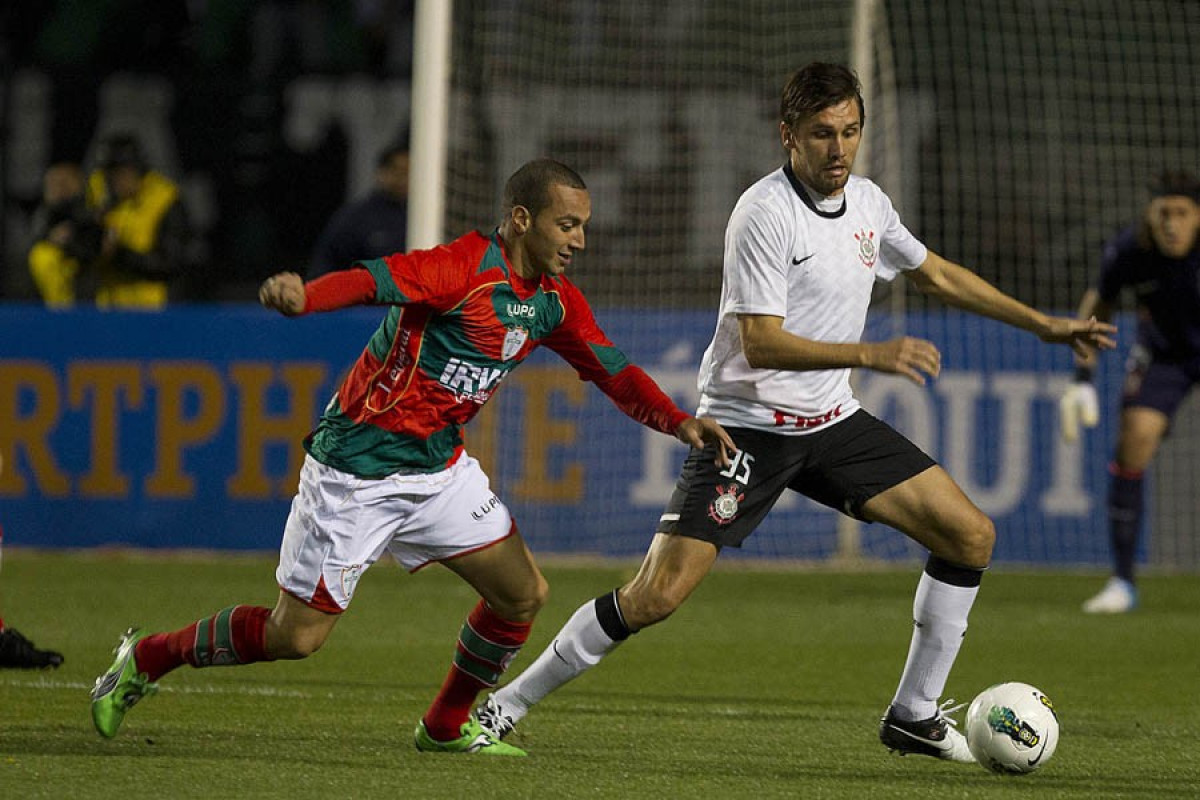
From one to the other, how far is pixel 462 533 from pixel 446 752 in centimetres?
64

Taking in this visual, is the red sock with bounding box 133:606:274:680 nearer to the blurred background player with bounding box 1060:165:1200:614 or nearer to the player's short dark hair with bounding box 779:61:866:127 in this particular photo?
the player's short dark hair with bounding box 779:61:866:127

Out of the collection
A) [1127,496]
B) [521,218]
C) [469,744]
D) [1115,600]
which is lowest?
[1115,600]

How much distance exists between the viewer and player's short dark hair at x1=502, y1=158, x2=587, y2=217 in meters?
5.56

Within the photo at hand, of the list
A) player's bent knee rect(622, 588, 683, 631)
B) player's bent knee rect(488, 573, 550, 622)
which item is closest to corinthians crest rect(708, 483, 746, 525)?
player's bent knee rect(622, 588, 683, 631)

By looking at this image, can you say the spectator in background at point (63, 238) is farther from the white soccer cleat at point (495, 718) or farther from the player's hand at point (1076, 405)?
the white soccer cleat at point (495, 718)

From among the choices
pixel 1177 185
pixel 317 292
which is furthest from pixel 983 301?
pixel 1177 185

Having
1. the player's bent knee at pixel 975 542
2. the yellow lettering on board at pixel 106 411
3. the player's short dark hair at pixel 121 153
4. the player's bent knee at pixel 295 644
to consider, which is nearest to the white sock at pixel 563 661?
the player's bent knee at pixel 295 644

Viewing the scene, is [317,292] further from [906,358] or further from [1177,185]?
[1177,185]

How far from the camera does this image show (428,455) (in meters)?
5.61

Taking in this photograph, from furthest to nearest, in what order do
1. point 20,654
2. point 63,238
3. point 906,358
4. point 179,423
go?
point 63,238, point 179,423, point 20,654, point 906,358

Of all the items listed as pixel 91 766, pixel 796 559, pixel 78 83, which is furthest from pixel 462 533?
pixel 78 83

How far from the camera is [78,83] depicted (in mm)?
18047

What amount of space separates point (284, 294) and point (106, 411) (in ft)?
25.1

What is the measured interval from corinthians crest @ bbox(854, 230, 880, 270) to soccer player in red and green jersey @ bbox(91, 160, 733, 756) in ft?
2.28
